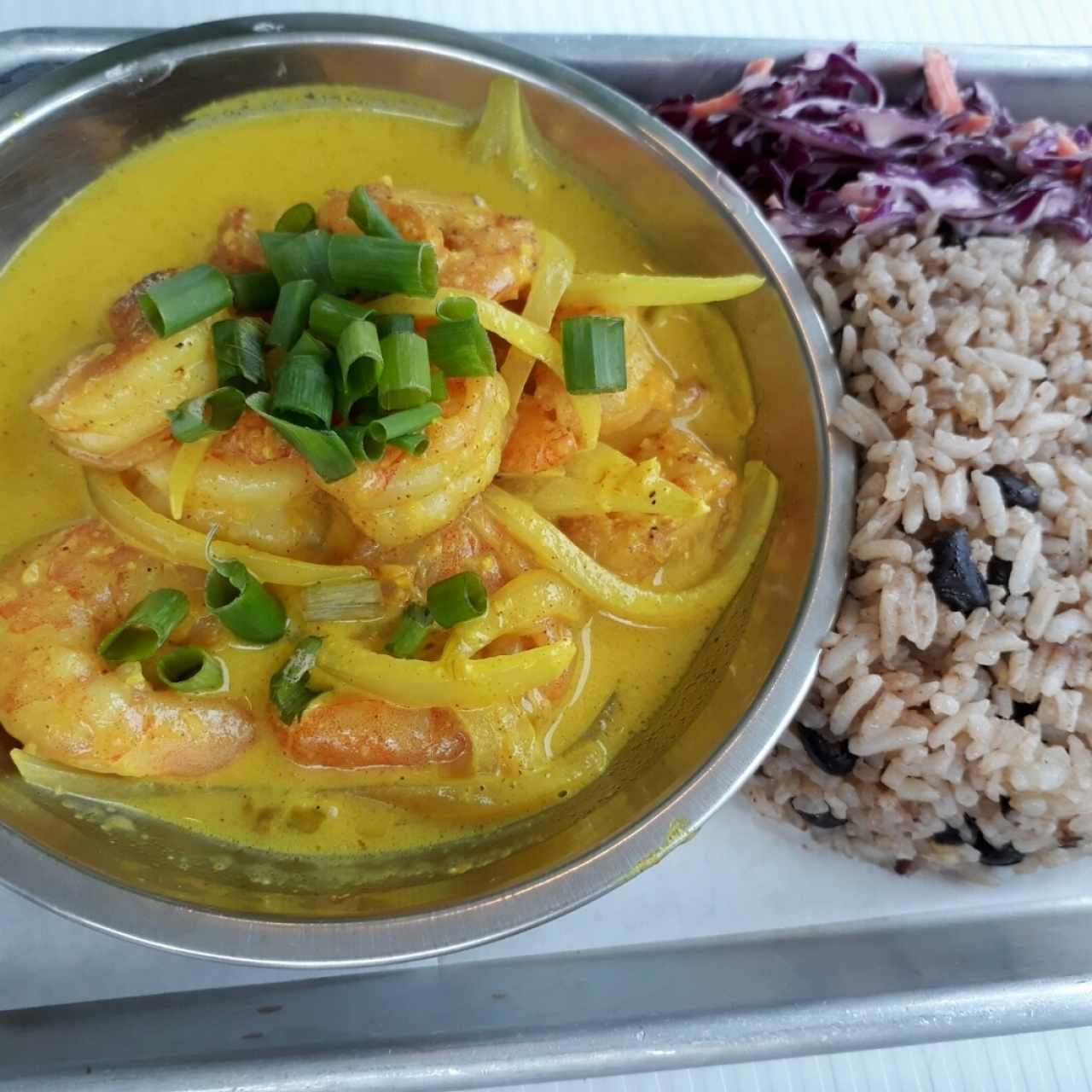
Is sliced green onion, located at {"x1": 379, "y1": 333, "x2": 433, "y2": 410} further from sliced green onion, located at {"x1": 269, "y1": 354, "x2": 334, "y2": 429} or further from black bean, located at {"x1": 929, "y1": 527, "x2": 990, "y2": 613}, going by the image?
black bean, located at {"x1": 929, "y1": 527, "x2": 990, "y2": 613}

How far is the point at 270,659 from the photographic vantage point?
221 cm

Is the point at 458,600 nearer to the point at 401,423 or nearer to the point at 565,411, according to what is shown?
the point at 401,423

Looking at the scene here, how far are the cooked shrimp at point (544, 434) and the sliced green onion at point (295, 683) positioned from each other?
59 centimetres

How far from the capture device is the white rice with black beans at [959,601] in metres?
2.28

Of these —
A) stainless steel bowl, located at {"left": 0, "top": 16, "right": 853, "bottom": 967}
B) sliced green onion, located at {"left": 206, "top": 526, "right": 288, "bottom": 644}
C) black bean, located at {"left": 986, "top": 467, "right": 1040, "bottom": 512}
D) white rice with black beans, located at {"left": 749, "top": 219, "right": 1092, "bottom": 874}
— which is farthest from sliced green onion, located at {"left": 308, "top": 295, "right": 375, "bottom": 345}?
black bean, located at {"left": 986, "top": 467, "right": 1040, "bottom": 512}

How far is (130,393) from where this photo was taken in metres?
1.99

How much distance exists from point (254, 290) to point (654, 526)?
107 centimetres

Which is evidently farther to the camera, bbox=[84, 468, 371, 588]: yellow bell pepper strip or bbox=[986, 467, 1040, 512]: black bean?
bbox=[986, 467, 1040, 512]: black bean

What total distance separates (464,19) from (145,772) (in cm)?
248

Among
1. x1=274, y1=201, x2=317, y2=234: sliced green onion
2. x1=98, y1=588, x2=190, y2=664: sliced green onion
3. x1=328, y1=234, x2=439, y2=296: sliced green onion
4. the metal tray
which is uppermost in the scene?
x1=274, y1=201, x2=317, y2=234: sliced green onion

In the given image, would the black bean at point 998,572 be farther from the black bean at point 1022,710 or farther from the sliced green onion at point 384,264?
the sliced green onion at point 384,264

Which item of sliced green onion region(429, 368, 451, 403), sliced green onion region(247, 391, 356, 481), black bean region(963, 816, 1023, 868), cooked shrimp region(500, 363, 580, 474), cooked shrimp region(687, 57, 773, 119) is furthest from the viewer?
cooked shrimp region(687, 57, 773, 119)

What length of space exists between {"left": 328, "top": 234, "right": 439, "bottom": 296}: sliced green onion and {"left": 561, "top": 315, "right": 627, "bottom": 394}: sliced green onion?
1.06 ft

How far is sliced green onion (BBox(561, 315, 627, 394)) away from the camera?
6.88 ft
